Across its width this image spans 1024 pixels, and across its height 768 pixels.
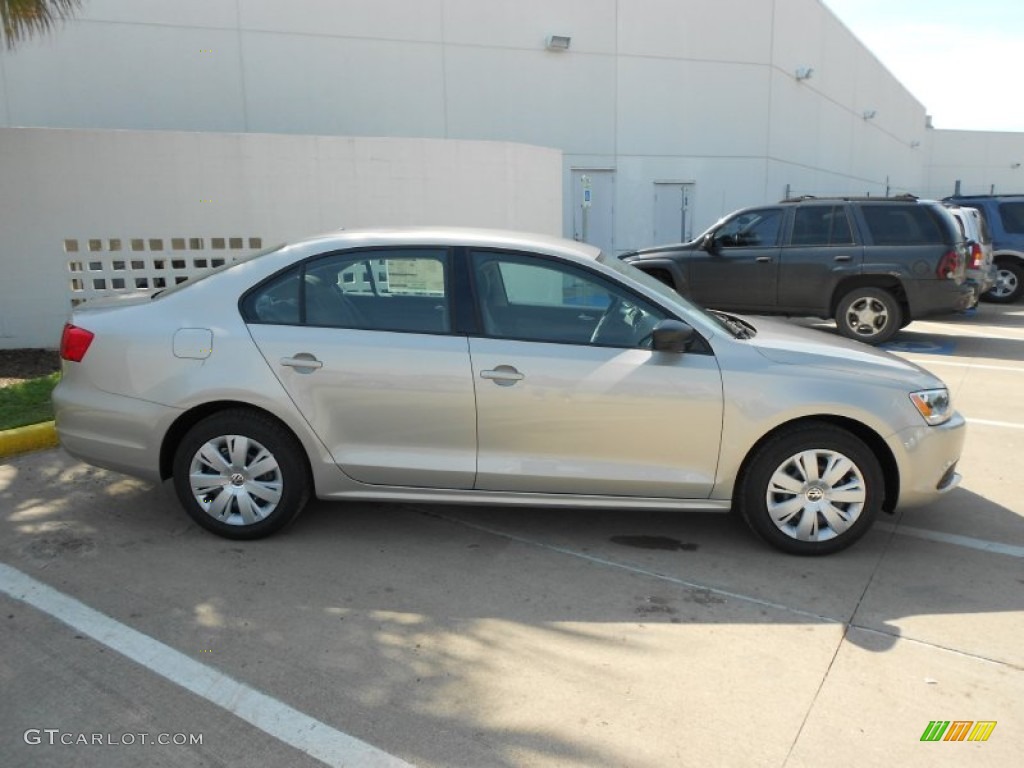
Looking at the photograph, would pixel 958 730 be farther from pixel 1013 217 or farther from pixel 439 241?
pixel 1013 217

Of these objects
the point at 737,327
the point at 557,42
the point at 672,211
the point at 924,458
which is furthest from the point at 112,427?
the point at 672,211

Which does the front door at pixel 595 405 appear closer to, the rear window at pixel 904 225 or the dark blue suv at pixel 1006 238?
the rear window at pixel 904 225

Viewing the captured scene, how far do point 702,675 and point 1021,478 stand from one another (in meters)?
3.55

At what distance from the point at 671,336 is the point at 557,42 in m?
13.7

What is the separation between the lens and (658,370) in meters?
3.97

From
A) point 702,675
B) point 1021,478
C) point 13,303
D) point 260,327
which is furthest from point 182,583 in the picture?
point 13,303

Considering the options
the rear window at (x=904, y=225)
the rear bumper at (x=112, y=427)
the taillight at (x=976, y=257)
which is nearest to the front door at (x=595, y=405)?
the rear bumper at (x=112, y=427)

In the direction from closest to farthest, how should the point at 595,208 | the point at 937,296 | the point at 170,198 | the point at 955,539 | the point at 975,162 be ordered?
1. the point at 955,539
2. the point at 170,198
3. the point at 937,296
4. the point at 595,208
5. the point at 975,162

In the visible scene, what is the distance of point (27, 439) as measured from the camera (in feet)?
18.4

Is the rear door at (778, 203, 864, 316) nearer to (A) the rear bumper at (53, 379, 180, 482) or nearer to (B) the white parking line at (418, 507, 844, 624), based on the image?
(B) the white parking line at (418, 507, 844, 624)

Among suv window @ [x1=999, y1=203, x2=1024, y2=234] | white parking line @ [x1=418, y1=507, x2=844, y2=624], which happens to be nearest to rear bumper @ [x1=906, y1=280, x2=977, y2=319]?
suv window @ [x1=999, y1=203, x2=1024, y2=234]

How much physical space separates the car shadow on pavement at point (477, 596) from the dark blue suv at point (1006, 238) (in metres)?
11.8

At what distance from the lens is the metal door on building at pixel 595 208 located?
16875 millimetres

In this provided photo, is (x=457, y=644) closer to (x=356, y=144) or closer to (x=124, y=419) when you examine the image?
(x=124, y=419)
